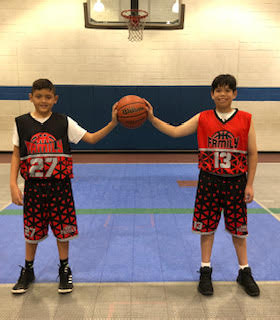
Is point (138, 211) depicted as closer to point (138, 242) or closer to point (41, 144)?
point (138, 242)

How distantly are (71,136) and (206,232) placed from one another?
4.15ft

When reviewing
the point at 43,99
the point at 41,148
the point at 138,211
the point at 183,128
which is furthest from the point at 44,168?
the point at 138,211

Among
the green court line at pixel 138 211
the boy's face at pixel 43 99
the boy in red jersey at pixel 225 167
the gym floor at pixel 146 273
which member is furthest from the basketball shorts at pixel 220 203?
the green court line at pixel 138 211

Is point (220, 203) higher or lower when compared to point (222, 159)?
lower

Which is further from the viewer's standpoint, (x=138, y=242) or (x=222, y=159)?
(x=138, y=242)

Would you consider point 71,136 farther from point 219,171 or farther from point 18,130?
point 219,171

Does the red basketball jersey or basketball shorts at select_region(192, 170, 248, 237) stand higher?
the red basketball jersey

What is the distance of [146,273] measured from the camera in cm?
226

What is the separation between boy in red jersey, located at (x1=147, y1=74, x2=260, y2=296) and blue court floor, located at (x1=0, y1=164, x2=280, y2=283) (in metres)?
0.41

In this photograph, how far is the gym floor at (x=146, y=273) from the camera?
72.1 inches

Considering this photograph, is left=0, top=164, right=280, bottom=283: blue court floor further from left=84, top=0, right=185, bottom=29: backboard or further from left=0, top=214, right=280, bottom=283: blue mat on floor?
left=84, top=0, right=185, bottom=29: backboard

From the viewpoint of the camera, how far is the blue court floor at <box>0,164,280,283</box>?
7.48 ft

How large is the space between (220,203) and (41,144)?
138 cm

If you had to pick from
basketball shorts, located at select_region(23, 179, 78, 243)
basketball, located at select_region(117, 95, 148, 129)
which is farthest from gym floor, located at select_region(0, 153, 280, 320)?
basketball, located at select_region(117, 95, 148, 129)
